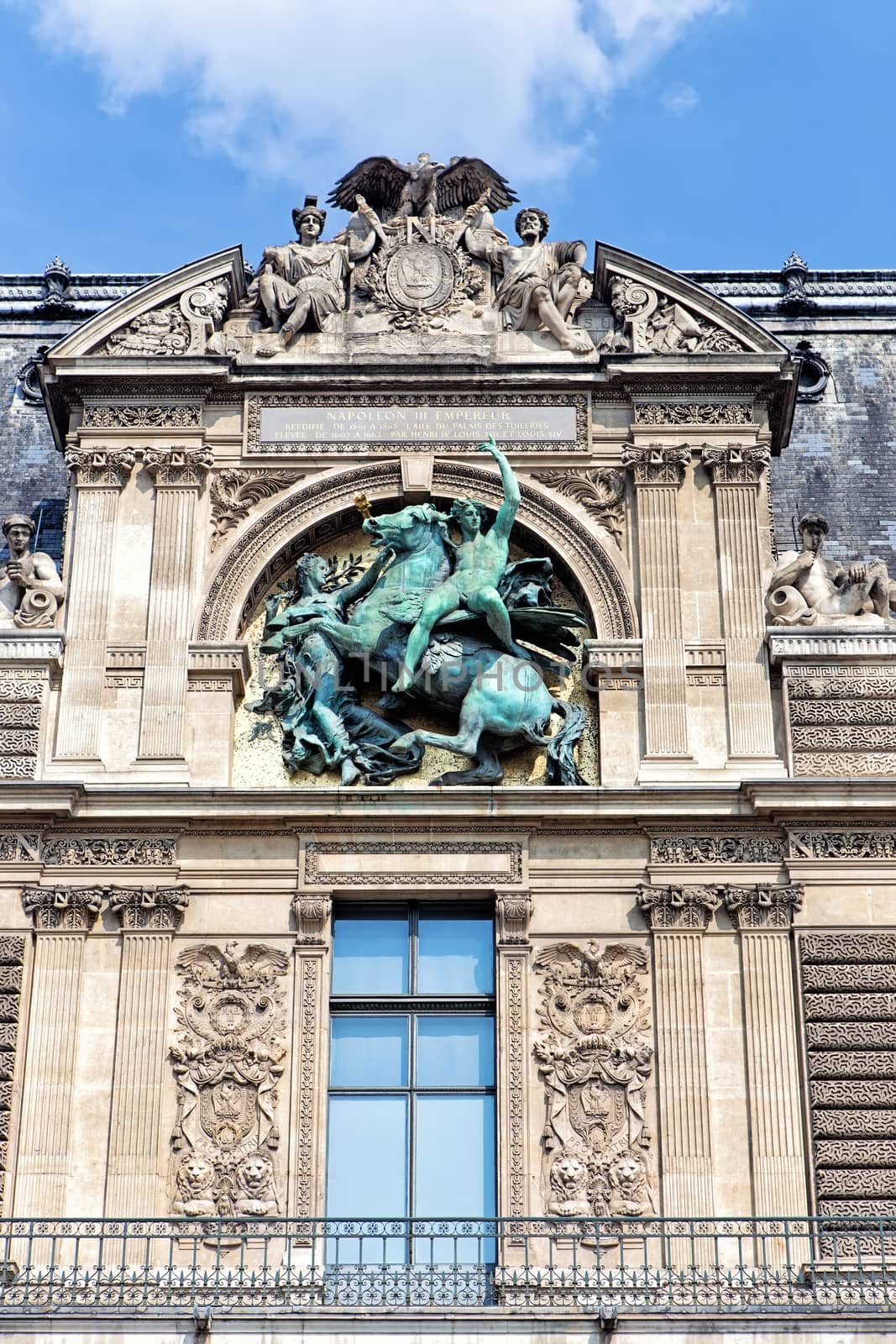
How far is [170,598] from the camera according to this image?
71.1 ft

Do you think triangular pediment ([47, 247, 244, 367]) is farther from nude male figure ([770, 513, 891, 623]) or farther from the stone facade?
nude male figure ([770, 513, 891, 623])

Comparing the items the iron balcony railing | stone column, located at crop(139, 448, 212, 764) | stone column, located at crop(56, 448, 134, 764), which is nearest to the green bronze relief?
stone column, located at crop(139, 448, 212, 764)

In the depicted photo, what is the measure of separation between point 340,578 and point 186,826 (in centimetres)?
293

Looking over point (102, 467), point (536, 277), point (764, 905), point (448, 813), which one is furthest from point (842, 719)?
point (102, 467)

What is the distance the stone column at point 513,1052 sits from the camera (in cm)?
1936

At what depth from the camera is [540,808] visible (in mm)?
20562

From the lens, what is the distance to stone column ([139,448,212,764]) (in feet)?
69.2

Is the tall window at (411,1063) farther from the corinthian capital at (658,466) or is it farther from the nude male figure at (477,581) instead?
the corinthian capital at (658,466)

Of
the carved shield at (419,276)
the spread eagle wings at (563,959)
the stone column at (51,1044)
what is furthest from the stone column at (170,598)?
the spread eagle wings at (563,959)

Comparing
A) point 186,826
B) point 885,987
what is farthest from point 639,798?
point 186,826

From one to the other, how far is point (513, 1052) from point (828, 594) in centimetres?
495

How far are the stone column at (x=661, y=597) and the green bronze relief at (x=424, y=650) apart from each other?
66 cm

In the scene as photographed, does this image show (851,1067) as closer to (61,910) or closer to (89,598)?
(61,910)

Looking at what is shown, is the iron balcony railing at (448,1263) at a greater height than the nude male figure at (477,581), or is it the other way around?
the nude male figure at (477,581)
